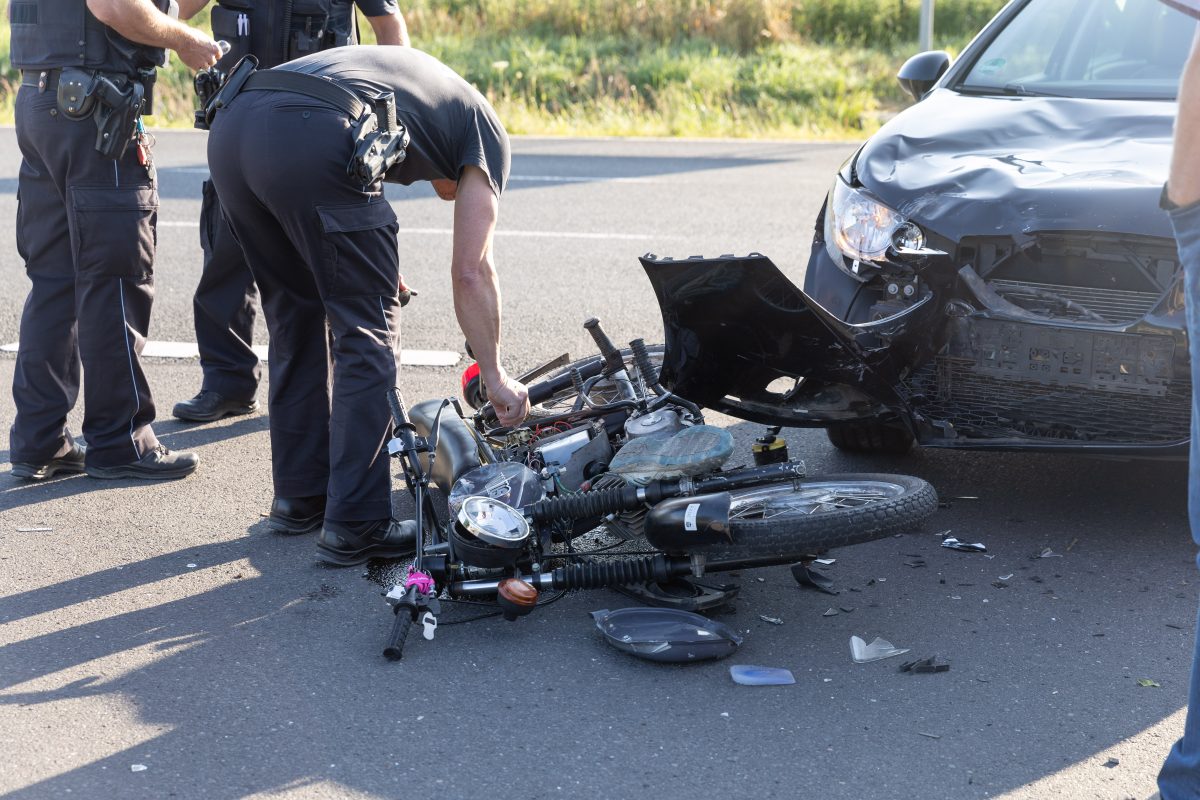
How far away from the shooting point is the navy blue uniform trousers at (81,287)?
4.38 metres

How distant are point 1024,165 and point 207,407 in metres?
3.22

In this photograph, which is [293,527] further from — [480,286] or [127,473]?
[480,286]

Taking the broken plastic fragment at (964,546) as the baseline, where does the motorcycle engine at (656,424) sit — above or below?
above

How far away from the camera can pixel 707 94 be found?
1672 centimetres

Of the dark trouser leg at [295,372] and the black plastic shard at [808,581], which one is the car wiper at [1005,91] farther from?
the dark trouser leg at [295,372]

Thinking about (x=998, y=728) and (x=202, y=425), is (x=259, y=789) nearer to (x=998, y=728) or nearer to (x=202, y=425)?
(x=998, y=728)

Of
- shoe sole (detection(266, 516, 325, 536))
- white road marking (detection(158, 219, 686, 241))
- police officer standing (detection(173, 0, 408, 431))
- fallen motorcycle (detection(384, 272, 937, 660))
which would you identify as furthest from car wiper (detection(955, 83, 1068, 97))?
white road marking (detection(158, 219, 686, 241))

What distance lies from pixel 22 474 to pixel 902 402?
299 centimetres

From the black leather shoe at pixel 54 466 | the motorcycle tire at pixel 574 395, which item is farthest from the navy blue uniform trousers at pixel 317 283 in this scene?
the black leather shoe at pixel 54 466

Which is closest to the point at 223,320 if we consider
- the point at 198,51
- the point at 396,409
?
the point at 198,51

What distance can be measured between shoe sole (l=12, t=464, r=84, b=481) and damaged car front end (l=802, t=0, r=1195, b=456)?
2.68 metres

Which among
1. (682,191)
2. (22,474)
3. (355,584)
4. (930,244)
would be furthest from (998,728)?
(682,191)

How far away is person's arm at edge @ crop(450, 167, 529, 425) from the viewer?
3.65 meters

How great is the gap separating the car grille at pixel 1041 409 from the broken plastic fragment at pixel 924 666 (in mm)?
845
